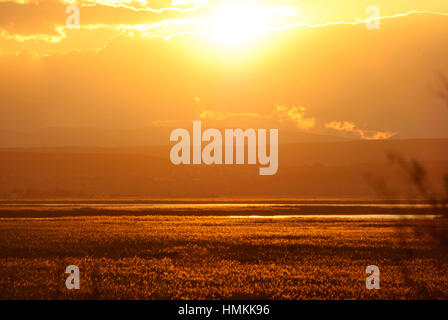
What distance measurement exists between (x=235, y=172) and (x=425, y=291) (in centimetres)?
17541

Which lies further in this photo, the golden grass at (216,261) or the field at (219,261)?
the golden grass at (216,261)

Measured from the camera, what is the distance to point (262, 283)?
69.2 feet

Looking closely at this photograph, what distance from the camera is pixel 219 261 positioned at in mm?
26547

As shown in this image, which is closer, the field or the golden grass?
the field

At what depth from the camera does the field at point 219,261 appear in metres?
19.5

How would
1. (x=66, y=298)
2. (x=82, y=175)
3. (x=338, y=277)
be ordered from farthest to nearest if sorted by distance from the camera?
1. (x=82, y=175)
2. (x=338, y=277)
3. (x=66, y=298)

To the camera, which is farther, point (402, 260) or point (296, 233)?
point (296, 233)

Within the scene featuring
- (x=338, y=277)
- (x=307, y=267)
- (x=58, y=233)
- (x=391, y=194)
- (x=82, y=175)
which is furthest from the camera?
(x=82, y=175)

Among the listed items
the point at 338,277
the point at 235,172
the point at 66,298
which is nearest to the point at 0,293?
A: the point at 66,298

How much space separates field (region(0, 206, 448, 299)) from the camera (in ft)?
64.0

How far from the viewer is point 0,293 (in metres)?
19.2
